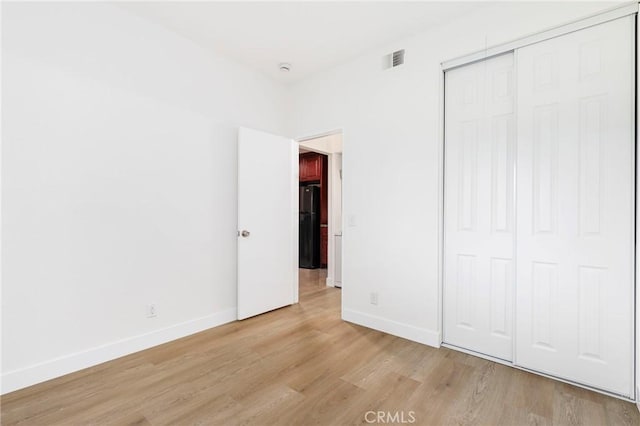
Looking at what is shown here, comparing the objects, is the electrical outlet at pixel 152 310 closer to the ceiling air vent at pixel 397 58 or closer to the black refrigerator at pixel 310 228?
the ceiling air vent at pixel 397 58

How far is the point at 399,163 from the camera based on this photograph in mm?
2896

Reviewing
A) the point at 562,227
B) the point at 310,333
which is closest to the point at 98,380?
the point at 310,333

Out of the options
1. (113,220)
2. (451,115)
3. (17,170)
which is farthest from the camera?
(451,115)

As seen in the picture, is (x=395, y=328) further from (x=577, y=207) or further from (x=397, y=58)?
(x=397, y=58)

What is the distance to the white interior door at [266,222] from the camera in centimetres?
331

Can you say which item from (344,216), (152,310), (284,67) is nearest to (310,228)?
(344,216)

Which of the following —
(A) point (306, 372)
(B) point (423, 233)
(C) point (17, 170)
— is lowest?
(A) point (306, 372)

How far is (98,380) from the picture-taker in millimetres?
2137

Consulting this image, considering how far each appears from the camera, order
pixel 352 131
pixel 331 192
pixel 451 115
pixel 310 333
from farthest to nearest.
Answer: pixel 331 192
pixel 352 131
pixel 310 333
pixel 451 115

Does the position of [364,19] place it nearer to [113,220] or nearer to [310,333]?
[113,220]

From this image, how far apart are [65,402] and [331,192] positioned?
399 cm

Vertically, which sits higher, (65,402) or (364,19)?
(364,19)

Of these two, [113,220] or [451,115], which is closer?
[113,220]

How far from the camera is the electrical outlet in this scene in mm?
2676
